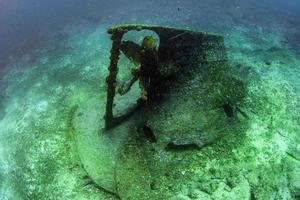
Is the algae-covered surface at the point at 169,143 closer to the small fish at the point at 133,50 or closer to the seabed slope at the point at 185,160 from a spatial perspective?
the seabed slope at the point at 185,160

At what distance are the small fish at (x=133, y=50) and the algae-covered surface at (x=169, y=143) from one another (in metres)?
0.79

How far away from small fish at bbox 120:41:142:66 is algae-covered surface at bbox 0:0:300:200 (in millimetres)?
793

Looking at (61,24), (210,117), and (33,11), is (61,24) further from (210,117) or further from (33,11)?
(210,117)

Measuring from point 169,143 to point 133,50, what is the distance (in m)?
1.61

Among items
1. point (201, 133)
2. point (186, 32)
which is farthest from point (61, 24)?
point (201, 133)

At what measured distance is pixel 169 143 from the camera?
17.8ft

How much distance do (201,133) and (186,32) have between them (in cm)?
171

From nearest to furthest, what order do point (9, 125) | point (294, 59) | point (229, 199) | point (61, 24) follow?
point (229, 199), point (9, 125), point (294, 59), point (61, 24)

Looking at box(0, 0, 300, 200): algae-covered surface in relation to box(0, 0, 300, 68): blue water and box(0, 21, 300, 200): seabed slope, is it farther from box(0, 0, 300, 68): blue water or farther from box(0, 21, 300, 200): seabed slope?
box(0, 0, 300, 68): blue water

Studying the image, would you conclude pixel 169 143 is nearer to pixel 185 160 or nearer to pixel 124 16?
pixel 185 160

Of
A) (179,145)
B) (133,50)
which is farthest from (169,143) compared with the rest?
(133,50)

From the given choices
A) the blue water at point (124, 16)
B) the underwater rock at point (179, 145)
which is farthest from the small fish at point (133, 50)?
the blue water at point (124, 16)

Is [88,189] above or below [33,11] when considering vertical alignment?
above

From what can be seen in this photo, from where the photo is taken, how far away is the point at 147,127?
5613 millimetres
